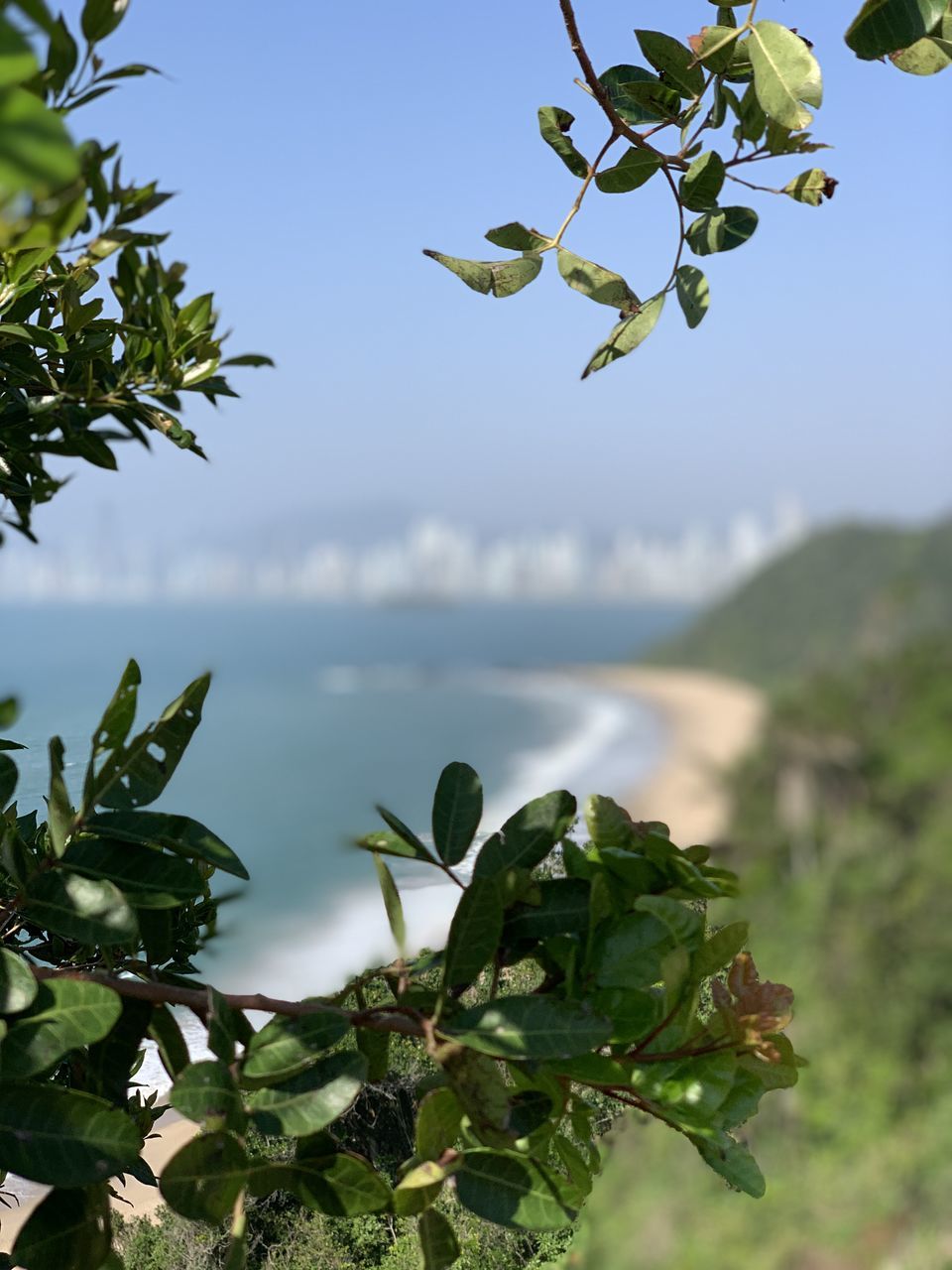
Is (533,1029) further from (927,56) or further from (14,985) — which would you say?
(927,56)

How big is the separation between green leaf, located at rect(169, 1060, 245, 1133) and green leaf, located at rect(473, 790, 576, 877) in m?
0.11

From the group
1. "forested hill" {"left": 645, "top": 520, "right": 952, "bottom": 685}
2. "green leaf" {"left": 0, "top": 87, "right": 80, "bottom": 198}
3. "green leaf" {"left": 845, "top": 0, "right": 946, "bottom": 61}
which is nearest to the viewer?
"green leaf" {"left": 0, "top": 87, "right": 80, "bottom": 198}

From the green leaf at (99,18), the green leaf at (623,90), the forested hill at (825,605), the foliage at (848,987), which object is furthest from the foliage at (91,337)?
the forested hill at (825,605)

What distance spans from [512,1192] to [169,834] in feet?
0.58

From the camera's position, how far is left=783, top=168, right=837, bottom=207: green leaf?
505 mm

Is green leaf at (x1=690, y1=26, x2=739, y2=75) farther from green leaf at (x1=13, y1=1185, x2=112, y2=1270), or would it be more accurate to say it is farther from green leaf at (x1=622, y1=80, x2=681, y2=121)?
green leaf at (x1=13, y1=1185, x2=112, y2=1270)

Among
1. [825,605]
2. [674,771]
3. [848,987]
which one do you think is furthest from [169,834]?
[825,605]

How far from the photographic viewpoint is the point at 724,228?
519mm

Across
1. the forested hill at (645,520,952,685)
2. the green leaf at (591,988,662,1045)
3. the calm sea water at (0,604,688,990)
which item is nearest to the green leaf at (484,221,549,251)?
the calm sea water at (0,604,688,990)

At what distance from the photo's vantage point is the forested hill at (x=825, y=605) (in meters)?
18.8

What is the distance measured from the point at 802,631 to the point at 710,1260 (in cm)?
1844

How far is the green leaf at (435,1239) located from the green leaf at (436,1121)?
0.02m

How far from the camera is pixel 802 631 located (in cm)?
2445

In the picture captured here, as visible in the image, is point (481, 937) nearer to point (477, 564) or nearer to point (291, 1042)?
point (291, 1042)
